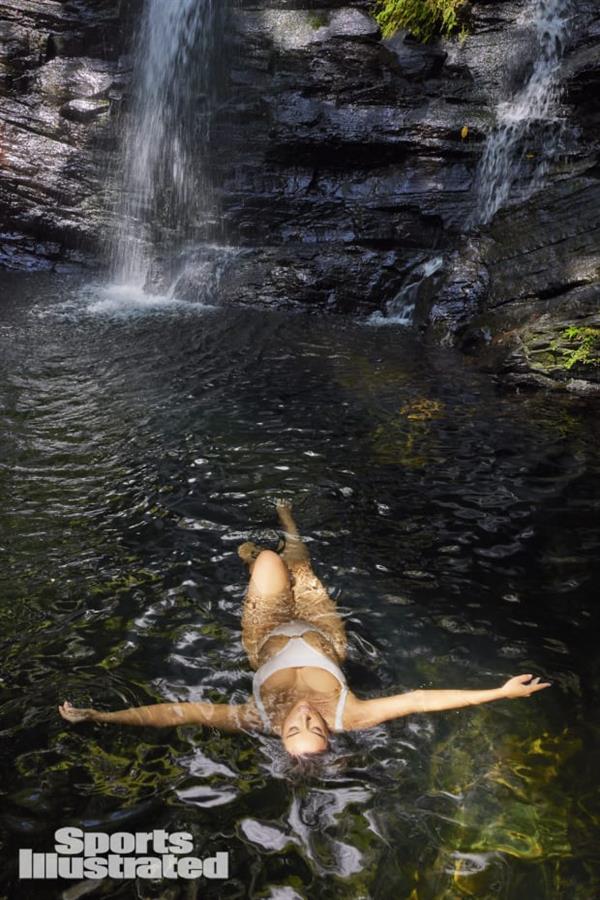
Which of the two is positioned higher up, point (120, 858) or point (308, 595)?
point (308, 595)

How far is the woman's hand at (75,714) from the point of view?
3633mm

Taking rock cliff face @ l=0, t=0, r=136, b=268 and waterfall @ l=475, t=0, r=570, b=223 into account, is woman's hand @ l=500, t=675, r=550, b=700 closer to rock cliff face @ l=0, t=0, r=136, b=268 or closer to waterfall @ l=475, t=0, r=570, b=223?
waterfall @ l=475, t=0, r=570, b=223

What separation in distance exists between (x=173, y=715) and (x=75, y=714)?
53cm

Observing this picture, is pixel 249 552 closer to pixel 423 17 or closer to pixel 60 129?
pixel 423 17

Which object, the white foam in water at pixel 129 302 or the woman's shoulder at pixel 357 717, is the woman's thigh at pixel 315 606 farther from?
the white foam in water at pixel 129 302

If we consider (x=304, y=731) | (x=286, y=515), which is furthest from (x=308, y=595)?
(x=304, y=731)

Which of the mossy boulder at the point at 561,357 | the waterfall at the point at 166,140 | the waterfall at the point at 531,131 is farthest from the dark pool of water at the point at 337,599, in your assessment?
the waterfall at the point at 166,140

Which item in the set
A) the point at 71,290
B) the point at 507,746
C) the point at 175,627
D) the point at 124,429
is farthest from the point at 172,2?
the point at 507,746

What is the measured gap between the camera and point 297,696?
389cm

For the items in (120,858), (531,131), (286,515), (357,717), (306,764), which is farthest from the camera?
(531,131)

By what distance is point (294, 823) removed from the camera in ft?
10.5

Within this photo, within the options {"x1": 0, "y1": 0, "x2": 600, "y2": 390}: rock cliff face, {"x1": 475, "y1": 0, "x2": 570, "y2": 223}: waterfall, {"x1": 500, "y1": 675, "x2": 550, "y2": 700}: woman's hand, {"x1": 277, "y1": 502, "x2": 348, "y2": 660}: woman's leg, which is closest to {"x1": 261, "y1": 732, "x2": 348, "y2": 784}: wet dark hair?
{"x1": 277, "y1": 502, "x2": 348, "y2": 660}: woman's leg

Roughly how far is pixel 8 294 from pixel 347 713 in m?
12.8

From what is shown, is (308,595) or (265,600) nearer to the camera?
(265,600)
